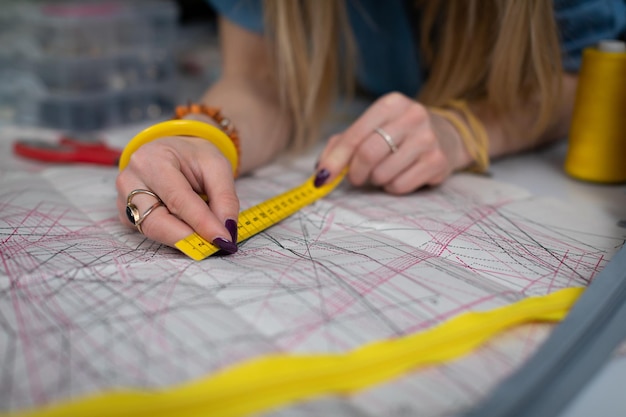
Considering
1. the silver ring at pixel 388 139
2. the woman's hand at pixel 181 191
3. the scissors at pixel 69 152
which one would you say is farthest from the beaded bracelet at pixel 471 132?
the scissors at pixel 69 152

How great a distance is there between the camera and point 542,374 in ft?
1.66

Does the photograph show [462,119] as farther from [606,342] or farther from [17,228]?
[17,228]

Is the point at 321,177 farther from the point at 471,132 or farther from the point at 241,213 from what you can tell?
the point at 471,132

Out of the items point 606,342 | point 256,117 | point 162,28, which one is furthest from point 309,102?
point 606,342

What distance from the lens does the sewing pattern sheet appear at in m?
0.50

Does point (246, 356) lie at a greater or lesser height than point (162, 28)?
lesser

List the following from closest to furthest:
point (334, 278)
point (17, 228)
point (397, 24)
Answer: point (334, 278) < point (17, 228) < point (397, 24)

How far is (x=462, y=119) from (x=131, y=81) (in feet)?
2.47

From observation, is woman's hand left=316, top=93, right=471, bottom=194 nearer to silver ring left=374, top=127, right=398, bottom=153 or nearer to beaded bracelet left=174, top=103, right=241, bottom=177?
silver ring left=374, top=127, right=398, bottom=153

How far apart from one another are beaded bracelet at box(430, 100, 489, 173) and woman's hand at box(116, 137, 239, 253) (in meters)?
0.39

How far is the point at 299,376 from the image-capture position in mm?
492

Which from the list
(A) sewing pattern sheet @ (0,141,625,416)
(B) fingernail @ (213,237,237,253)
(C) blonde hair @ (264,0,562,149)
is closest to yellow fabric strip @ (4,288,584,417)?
(A) sewing pattern sheet @ (0,141,625,416)

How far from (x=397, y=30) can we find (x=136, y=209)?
72 cm

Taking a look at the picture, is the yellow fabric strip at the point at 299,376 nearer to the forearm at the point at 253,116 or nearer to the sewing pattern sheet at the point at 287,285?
the sewing pattern sheet at the point at 287,285
